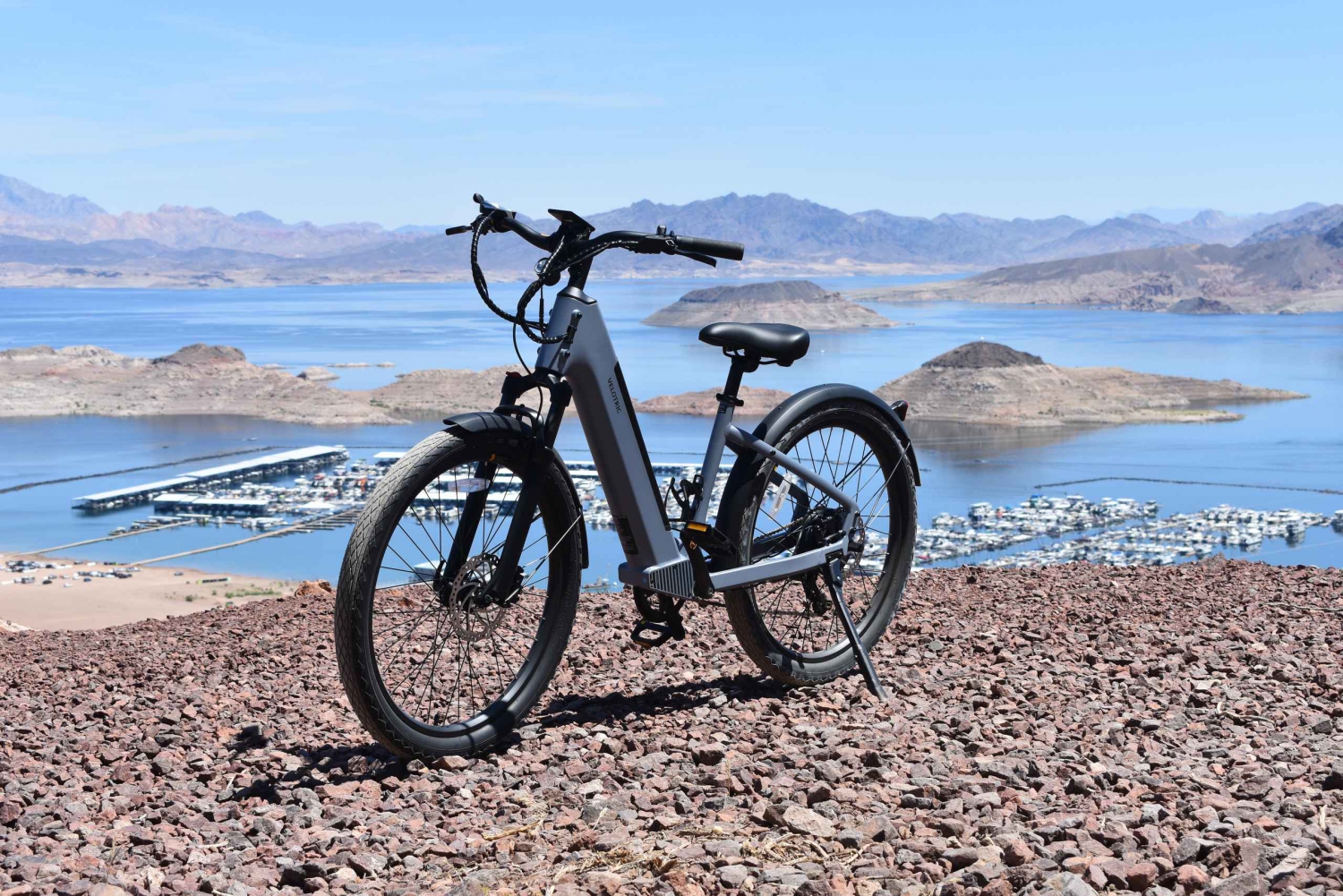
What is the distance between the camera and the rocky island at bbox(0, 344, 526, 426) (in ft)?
280

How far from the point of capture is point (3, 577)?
34.4 metres

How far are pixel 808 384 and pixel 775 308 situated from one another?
6236 cm

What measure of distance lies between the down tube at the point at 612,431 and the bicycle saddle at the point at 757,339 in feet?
1.70

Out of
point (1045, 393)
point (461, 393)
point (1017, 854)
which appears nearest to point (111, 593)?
point (1017, 854)

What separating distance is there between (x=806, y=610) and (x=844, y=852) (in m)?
2.20

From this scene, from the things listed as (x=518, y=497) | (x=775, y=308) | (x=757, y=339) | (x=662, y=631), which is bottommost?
(x=662, y=631)

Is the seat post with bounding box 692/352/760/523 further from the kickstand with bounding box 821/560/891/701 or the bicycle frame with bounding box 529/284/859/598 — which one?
the kickstand with bounding box 821/560/891/701

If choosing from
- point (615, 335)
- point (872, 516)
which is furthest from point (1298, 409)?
point (872, 516)

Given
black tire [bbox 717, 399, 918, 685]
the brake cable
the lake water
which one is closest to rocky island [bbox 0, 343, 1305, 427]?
the lake water

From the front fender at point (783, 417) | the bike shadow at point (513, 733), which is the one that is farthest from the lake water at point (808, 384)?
the bike shadow at point (513, 733)

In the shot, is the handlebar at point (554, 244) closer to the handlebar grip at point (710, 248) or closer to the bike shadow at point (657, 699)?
the handlebar grip at point (710, 248)

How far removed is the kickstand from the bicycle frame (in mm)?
221

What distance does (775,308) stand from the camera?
490 ft

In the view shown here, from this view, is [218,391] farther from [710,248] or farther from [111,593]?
[710,248]
